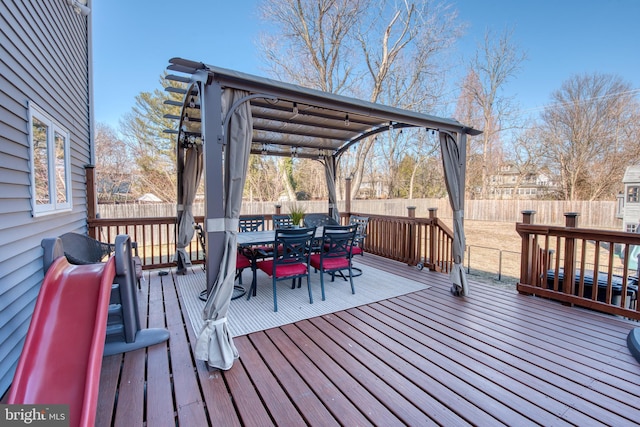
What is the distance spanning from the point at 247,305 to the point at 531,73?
17557mm

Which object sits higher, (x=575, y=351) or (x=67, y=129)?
(x=67, y=129)

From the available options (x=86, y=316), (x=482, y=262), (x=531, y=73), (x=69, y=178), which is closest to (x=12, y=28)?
(x=69, y=178)

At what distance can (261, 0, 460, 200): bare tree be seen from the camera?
10.5 metres

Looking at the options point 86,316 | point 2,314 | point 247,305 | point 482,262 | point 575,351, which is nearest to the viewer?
point 86,316

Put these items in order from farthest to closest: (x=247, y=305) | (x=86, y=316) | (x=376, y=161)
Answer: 1. (x=376, y=161)
2. (x=247, y=305)
3. (x=86, y=316)

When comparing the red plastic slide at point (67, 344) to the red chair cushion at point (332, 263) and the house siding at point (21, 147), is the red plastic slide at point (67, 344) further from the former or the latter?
the red chair cushion at point (332, 263)

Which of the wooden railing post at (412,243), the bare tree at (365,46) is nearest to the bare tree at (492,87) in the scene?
the bare tree at (365,46)

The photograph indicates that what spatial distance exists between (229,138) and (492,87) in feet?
54.1

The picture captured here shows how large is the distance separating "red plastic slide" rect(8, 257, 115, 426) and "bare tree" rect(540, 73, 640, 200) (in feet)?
59.4

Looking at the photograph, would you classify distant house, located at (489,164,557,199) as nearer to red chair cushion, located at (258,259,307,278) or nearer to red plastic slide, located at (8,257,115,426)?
red chair cushion, located at (258,259,307,278)

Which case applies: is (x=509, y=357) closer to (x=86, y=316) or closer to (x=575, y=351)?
(x=575, y=351)

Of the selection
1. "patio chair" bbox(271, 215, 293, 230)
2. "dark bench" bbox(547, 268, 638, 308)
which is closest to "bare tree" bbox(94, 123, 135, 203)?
"patio chair" bbox(271, 215, 293, 230)

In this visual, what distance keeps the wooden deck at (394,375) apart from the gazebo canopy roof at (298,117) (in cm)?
233

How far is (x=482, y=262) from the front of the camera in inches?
342
